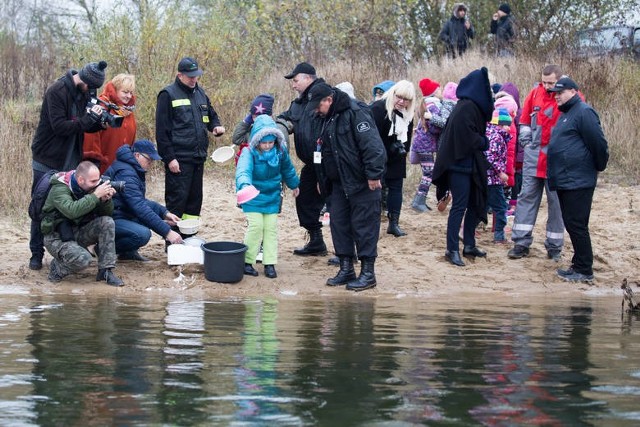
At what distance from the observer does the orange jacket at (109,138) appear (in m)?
10.6

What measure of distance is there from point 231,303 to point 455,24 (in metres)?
12.1

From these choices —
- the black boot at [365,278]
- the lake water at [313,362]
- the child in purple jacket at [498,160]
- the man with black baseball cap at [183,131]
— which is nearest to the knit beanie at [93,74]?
the man with black baseball cap at [183,131]

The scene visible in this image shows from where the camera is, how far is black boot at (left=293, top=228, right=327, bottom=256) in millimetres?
11633

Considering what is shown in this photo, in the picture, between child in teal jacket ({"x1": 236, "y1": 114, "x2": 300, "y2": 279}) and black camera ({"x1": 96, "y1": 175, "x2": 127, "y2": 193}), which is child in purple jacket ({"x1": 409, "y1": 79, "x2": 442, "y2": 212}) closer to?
child in teal jacket ({"x1": 236, "y1": 114, "x2": 300, "y2": 279})

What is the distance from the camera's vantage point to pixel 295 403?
20.1 ft

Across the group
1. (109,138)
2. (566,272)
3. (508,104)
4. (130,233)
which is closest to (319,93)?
(109,138)

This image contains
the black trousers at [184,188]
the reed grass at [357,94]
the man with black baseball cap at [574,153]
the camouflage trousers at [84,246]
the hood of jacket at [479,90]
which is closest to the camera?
the camouflage trousers at [84,246]

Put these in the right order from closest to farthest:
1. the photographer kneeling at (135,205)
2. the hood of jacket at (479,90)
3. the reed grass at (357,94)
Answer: the photographer kneeling at (135,205) → the hood of jacket at (479,90) → the reed grass at (357,94)

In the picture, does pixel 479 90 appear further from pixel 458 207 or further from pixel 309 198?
pixel 309 198

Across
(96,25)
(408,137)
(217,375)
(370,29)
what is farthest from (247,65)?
(217,375)

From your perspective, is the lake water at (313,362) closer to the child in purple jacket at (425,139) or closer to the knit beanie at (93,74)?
the knit beanie at (93,74)

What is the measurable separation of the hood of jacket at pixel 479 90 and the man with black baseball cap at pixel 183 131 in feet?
8.09

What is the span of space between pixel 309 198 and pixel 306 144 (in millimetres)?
702

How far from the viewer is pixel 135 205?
10531 mm
